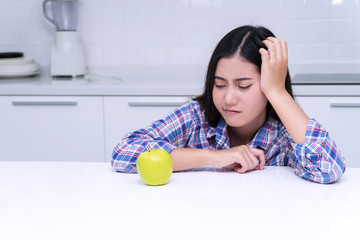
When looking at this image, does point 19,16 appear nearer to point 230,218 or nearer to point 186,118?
point 186,118

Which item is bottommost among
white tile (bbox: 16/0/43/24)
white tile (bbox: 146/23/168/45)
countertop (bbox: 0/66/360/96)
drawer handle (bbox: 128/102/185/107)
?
drawer handle (bbox: 128/102/185/107)

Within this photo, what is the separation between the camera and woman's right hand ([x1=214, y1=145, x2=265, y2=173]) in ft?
4.38

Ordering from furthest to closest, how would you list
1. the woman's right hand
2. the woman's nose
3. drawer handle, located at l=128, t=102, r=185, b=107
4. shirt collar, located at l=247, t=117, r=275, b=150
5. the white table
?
drawer handle, located at l=128, t=102, r=185, b=107 → shirt collar, located at l=247, t=117, r=275, b=150 → the woman's nose → the woman's right hand → the white table

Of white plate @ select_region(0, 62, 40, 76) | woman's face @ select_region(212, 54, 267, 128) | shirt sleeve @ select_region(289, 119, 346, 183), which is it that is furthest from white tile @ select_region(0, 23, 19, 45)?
shirt sleeve @ select_region(289, 119, 346, 183)

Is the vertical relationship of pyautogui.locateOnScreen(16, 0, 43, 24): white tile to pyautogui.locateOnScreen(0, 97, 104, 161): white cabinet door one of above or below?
above

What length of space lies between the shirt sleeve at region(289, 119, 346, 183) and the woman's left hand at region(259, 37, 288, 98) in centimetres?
15

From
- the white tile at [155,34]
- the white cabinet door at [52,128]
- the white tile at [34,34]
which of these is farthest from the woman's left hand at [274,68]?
the white tile at [34,34]

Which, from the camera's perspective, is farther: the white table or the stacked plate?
the stacked plate

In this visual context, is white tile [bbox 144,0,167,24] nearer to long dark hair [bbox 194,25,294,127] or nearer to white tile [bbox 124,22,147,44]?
white tile [bbox 124,22,147,44]

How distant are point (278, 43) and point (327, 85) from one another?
99 centimetres

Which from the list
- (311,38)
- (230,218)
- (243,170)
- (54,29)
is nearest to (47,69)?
(54,29)

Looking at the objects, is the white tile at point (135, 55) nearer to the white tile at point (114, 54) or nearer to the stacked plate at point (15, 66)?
the white tile at point (114, 54)

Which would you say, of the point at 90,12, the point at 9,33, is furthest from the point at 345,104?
the point at 9,33

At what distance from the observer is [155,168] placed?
47.6 inches
